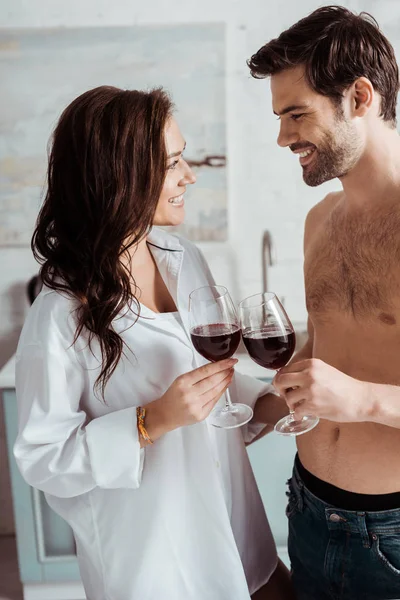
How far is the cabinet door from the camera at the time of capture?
2541 millimetres

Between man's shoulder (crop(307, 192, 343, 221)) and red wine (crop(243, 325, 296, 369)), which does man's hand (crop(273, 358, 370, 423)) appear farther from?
man's shoulder (crop(307, 192, 343, 221))

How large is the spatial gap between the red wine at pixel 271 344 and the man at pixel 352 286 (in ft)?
0.88

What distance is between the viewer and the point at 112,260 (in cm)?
137

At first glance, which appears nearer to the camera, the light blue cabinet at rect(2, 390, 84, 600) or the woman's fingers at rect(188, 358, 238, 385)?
the woman's fingers at rect(188, 358, 238, 385)

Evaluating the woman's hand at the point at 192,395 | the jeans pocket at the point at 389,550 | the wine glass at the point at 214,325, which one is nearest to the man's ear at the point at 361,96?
the wine glass at the point at 214,325

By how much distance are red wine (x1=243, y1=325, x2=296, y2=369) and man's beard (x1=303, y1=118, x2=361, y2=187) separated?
411mm

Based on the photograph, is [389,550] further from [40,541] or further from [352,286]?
[40,541]

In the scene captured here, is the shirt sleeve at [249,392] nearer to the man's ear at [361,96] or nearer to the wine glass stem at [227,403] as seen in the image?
the wine glass stem at [227,403]

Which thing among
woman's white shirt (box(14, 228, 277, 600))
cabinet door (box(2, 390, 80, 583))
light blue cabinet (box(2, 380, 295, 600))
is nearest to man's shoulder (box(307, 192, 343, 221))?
woman's white shirt (box(14, 228, 277, 600))

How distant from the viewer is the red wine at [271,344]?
1213 mm

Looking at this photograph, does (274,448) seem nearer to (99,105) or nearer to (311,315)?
(311,315)

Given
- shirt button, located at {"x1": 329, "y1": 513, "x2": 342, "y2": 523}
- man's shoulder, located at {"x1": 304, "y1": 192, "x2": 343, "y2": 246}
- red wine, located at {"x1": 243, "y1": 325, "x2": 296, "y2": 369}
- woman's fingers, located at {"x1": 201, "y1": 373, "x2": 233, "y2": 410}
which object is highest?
man's shoulder, located at {"x1": 304, "y1": 192, "x2": 343, "y2": 246}

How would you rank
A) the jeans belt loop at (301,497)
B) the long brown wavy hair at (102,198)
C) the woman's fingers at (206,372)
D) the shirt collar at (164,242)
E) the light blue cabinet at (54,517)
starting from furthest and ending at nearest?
the light blue cabinet at (54,517)
the shirt collar at (164,242)
the jeans belt loop at (301,497)
the long brown wavy hair at (102,198)
the woman's fingers at (206,372)

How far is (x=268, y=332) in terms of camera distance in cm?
122
